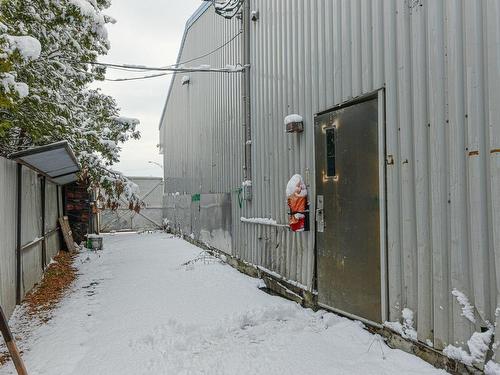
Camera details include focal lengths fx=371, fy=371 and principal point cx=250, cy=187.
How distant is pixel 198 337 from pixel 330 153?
2513 mm

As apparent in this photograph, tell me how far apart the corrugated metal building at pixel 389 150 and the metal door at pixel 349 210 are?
0.02 metres

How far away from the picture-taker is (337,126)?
4.21m

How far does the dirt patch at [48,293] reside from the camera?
15.8 feet

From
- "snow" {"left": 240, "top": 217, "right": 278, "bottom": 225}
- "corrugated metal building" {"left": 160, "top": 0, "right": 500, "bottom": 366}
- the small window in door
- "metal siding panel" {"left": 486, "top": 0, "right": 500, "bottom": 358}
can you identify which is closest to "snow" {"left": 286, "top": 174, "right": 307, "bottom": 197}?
"corrugated metal building" {"left": 160, "top": 0, "right": 500, "bottom": 366}

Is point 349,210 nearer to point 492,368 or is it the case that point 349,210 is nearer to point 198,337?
point 492,368

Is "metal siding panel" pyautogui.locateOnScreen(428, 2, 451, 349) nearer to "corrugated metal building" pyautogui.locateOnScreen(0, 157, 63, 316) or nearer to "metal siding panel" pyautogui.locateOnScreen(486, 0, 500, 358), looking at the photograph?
"metal siding panel" pyautogui.locateOnScreen(486, 0, 500, 358)

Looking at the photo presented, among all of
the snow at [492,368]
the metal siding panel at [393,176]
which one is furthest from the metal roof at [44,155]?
the snow at [492,368]

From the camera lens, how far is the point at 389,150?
3.42 m

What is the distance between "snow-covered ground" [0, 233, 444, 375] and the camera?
3.16 metres

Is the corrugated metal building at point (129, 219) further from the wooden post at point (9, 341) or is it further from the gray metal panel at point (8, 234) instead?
the wooden post at point (9, 341)

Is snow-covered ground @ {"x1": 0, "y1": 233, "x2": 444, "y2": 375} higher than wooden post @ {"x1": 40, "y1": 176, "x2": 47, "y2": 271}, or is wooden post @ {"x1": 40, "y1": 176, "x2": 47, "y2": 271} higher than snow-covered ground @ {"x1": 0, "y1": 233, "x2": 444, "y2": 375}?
wooden post @ {"x1": 40, "y1": 176, "x2": 47, "y2": 271}

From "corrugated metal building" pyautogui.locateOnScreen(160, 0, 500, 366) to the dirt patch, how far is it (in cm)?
334

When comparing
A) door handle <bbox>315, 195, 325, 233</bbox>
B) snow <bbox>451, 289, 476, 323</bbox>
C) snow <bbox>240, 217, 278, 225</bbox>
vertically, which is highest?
door handle <bbox>315, 195, 325, 233</bbox>

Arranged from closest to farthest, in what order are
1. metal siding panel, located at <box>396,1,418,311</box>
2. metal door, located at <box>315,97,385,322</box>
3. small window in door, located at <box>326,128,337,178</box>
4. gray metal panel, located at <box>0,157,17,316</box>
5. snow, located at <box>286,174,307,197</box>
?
metal siding panel, located at <box>396,1,418,311</box> → metal door, located at <box>315,97,385,322</box> → small window in door, located at <box>326,128,337,178</box> → gray metal panel, located at <box>0,157,17,316</box> → snow, located at <box>286,174,307,197</box>
